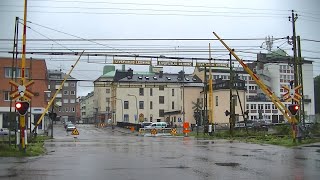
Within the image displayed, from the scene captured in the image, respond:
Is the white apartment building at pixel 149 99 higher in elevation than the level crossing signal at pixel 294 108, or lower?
higher

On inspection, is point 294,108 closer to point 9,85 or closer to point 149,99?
point 9,85

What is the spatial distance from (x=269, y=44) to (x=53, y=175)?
25.5 meters

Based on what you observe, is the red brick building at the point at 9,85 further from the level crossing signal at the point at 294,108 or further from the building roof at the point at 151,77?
the building roof at the point at 151,77

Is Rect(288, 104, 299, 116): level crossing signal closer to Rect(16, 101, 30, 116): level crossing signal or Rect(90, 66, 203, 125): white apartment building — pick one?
Rect(16, 101, 30, 116): level crossing signal

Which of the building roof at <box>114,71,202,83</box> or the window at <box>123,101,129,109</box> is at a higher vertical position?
the building roof at <box>114,71,202,83</box>

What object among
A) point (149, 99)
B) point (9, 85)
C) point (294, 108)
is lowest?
point (294, 108)

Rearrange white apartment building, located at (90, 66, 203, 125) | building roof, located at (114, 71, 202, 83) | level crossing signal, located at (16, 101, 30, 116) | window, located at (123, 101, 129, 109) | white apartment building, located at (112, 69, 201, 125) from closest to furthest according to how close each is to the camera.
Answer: level crossing signal, located at (16, 101, 30, 116), building roof, located at (114, 71, 202, 83), white apartment building, located at (90, 66, 203, 125), white apartment building, located at (112, 69, 201, 125), window, located at (123, 101, 129, 109)

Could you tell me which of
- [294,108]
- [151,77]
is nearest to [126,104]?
[151,77]

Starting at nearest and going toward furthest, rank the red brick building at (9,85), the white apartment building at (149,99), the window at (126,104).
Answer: the red brick building at (9,85), the white apartment building at (149,99), the window at (126,104)

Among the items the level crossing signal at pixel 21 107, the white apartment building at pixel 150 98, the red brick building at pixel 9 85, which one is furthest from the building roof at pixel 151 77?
the level crossing signal at pixel 21 107

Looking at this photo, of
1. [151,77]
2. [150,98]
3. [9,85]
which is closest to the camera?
[9,85]

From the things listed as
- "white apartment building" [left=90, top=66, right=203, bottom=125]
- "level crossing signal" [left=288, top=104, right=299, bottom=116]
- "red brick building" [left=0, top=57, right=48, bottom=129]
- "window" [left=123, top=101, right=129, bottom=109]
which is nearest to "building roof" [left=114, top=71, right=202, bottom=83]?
"white apartment building" [left=90, top=66, right=203, bottom=125]

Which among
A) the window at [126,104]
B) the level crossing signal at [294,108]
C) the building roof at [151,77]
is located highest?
the building roof at [151,77]

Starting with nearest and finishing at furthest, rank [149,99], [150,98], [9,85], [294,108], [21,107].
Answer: [21,107], [294,108], [9,85], [149,99], [150,98]
